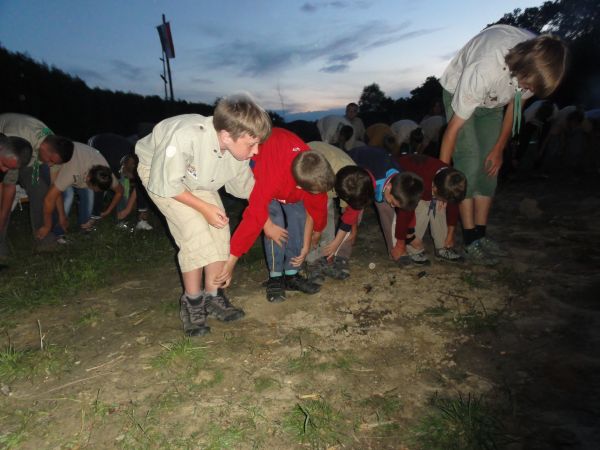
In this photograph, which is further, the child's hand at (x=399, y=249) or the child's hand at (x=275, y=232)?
the child's hand at (x=399, y=249)

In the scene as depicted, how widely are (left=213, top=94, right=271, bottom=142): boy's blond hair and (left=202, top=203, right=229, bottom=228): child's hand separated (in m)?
0.44

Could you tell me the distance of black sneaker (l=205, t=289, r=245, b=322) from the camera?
263 cm

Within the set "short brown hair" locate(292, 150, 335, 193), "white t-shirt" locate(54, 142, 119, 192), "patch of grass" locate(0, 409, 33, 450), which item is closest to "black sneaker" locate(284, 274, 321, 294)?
"short brown hair" locate(292, 150, 335, 193)

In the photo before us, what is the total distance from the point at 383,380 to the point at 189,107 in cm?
2337

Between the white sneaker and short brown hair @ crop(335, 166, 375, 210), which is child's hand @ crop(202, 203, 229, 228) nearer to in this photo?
short brown hair @ crop(335, 166, 375, 210)

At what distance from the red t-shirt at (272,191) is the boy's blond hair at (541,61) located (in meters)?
1.73

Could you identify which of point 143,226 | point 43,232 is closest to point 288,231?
point 143,226

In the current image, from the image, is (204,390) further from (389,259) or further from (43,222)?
(43,222)

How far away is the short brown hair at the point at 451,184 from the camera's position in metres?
3.18

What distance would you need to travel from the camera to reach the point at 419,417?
5.61 feet

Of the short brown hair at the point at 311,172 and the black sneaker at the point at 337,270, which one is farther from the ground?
the short brown hair at the point at 311,172

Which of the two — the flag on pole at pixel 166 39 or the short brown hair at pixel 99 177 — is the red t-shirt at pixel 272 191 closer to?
the short brown hair at pixel 99 177

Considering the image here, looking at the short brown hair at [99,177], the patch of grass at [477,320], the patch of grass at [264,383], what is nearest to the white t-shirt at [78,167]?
the short brown hair at [99,177]

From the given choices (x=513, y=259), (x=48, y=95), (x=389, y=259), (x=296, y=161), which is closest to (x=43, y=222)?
(x=296, y=161)
